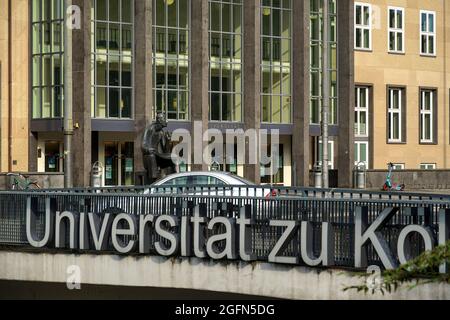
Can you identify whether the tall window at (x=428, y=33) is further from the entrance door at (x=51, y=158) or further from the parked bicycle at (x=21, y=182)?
the parked bicycle at (x=21, y=182)

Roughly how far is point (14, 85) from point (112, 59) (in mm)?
4742

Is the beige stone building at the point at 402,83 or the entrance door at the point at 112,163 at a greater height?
the beige stone building at the point at 402,83

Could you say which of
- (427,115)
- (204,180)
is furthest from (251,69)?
(204,180)

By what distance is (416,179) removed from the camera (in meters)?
53.9

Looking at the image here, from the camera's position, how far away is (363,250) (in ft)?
51.0

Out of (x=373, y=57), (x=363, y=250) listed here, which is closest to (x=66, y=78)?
(x=363, y=250)

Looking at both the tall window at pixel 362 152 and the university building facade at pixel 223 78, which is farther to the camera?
the tall window at pixel 362 152

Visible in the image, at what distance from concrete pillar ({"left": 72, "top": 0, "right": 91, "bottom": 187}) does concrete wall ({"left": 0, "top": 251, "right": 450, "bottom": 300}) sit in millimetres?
26544

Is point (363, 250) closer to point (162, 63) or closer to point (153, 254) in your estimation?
point (153, 254)

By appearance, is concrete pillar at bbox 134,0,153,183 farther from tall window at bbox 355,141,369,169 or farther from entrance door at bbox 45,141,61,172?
tall window at bbox 355,141,369,169

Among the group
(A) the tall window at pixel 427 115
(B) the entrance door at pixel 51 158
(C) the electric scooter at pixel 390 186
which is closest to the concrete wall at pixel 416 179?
(C) the electric scooter at pixel 390 186

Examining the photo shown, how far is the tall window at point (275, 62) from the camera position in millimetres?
53375

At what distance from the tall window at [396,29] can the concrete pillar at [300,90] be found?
8354 mm

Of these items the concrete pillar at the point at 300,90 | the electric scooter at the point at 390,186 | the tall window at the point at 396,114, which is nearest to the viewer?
the electric scooter at the point at 390,186
